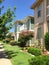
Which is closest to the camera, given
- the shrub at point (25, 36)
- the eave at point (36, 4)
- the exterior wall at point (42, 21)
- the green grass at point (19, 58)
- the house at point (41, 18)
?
the green grass at point (19, 58)

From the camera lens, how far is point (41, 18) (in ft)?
85.3

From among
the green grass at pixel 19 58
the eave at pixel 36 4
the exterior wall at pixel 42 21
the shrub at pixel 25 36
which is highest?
the eave at pixel 36 4

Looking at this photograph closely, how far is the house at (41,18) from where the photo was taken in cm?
2419

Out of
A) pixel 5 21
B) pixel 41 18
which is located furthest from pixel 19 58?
pixel 41 18

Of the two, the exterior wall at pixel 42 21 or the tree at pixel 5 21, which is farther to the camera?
the exterior wall at pixel 42 21

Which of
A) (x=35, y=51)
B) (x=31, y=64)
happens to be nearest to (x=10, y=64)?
(x=31, y=64)

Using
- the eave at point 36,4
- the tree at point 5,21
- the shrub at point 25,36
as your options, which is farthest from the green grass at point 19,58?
the shrub at point 25,36

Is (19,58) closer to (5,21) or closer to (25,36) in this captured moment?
(5,21)

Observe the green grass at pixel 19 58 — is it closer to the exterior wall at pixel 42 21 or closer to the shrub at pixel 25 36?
the exterior wall at pixel 42 21

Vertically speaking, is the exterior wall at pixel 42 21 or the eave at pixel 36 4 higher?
the eave at pixel 36 4

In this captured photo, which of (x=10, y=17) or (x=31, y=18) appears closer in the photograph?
(x=10, y=17)

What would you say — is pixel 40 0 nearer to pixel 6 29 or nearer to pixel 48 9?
pixel 48 9

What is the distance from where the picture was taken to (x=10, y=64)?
14352mm

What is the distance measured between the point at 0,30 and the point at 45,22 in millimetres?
7498
